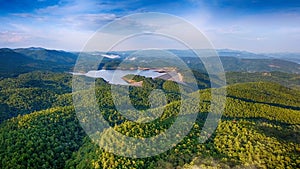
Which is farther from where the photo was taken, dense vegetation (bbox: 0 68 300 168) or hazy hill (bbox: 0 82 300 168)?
dense vegetation (bbox: 0 68 300 168)

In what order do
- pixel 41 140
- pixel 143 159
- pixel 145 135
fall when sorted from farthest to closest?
Answer: pixel 41 140
pixel 145 135
pixel 143 159

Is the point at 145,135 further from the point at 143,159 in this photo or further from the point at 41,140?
the point at 41,140

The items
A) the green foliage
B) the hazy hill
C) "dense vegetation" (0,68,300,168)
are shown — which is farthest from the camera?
the green foliage

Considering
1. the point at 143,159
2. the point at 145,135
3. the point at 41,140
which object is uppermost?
the point at 145,135

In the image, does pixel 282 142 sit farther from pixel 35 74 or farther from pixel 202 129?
pixel 35 74

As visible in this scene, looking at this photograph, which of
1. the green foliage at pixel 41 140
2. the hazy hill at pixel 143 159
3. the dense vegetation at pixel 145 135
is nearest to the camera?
the hazy hill at pixel 143 159

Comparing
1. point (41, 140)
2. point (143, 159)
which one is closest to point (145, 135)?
point (143, 159)

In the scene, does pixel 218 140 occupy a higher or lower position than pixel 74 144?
higher

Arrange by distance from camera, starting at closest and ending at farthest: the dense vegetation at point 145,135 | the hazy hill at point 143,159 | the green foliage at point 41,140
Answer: the hazy hill at point 143,159
the dense vegetation at point 145,135
the green foliage at point 41,140

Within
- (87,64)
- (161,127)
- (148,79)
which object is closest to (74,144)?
(161,127)

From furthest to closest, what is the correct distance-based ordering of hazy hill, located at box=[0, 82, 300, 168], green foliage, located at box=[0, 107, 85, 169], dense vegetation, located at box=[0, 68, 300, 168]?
green foliage, located at box=[0, 107, 85, 169]
dense vegetation, located at box=[0, 68, 300, 168]
hazy hill, located at box=[0, 82, 300, 168]

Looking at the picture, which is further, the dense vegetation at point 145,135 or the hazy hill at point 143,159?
the dense vegetation at point 145,135
